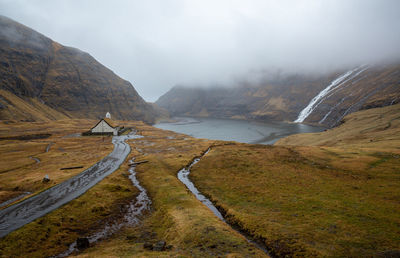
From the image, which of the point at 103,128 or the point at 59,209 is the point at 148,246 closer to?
the point at 59,209

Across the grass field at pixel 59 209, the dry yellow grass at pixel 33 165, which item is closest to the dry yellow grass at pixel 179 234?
the grass field at pixel 59 209

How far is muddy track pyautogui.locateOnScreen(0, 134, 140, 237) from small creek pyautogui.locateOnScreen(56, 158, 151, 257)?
755 cm

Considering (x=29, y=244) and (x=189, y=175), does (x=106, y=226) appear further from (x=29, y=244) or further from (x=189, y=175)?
(x=189, y=175)

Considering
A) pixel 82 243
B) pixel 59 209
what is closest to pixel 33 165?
pixel 59 209

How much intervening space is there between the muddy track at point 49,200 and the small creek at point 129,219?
7.55 metres

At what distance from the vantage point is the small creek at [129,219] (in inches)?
912

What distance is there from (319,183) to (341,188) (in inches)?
145

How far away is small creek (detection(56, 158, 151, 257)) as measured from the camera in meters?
23.2

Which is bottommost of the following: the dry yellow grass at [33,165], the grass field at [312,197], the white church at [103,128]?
the dry yellow grass at [33,165]

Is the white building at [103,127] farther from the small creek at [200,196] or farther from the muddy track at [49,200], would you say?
the small creek at [200,196]

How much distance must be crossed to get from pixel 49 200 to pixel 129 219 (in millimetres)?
12900

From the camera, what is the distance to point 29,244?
20688 millimetres

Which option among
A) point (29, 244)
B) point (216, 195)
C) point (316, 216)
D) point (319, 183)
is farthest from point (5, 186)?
point (319, 183)

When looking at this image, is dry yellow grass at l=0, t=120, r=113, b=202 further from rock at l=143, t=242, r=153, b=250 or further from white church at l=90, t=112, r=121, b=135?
white church at l=90, t=112, r=121, b=135
